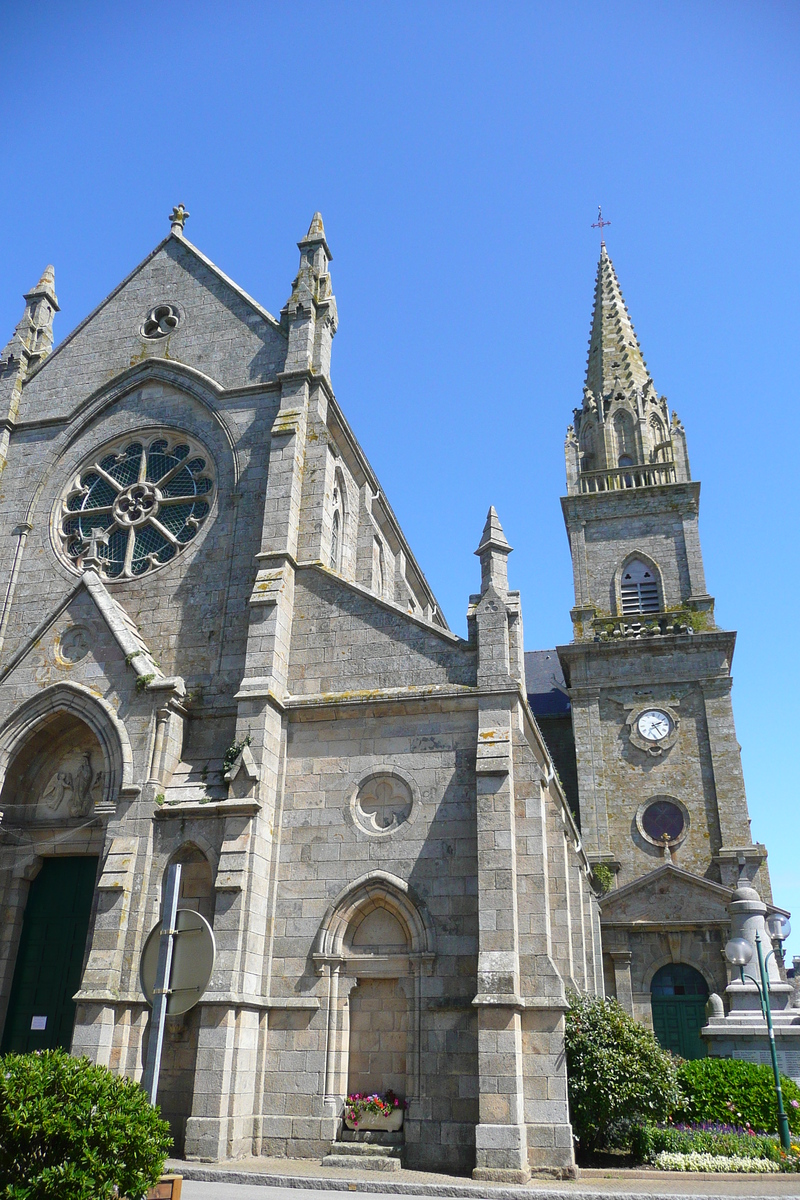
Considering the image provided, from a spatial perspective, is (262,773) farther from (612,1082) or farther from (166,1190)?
(612,1082)

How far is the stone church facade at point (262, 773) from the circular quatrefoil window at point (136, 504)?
58mm

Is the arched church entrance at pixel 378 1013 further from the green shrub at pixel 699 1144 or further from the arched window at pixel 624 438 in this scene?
the arched window at pixel 624 438

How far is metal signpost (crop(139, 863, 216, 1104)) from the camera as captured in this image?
715 cm

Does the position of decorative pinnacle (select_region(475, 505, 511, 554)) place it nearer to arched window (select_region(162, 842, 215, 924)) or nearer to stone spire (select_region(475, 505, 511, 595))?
stone spire (select_region(475, 505, 511, 595))

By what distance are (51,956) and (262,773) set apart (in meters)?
5.13

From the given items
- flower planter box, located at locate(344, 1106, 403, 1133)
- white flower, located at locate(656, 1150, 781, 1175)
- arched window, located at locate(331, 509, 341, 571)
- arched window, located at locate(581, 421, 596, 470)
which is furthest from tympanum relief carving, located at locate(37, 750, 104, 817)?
arched window, located at locate(581, 421, 596, 470)

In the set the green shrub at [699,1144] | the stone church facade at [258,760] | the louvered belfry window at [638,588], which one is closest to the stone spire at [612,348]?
the louvered belfry window at [638,588]

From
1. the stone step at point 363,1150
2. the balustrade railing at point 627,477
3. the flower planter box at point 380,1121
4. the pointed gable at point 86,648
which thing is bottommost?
the stone step at point 363,1150

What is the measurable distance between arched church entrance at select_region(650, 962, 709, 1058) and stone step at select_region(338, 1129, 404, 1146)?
51.2 feet

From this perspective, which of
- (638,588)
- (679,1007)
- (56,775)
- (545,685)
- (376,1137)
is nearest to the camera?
(376,1137)

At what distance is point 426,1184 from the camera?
11000 mm

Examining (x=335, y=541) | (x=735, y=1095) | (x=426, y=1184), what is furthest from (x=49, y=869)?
(x=735, y=1095)

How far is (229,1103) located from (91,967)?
2932 mm

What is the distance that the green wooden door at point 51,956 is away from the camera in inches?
601
